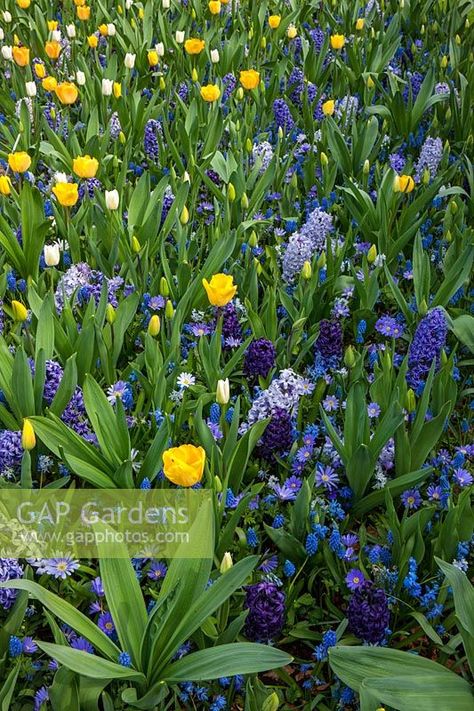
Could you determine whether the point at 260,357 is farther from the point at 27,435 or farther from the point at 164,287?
the point at 27,435

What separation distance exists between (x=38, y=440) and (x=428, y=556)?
1.02 metres

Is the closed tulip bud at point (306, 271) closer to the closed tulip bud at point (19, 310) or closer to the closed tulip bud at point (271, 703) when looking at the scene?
the closed tulip bud at point (19, 310)

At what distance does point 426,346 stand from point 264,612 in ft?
3.15

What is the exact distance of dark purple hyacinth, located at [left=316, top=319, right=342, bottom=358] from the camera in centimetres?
228

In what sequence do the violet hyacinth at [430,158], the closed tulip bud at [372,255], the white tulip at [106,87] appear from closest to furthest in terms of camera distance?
the closed tulip bud at [372,255] → the violet hyacinth at [430,158] → the white tulip at [106,87]

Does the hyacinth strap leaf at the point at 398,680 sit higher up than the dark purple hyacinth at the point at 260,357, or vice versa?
the dark purple hyacinth at the point at 260,357

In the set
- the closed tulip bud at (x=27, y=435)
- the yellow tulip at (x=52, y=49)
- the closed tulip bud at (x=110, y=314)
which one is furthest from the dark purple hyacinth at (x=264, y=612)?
the yellow tulip at (x=52, y=49)

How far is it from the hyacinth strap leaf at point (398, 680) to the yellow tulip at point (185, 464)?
441mm

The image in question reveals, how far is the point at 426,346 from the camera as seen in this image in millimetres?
2217

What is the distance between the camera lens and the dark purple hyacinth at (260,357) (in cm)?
219

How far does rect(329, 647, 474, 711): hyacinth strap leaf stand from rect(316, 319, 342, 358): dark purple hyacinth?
37.5 inches

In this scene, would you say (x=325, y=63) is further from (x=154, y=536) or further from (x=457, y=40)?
Result: (x=154, y=536)

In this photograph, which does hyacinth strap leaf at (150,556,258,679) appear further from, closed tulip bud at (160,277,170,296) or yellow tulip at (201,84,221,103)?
yellow tulip at (201,84,221,103)

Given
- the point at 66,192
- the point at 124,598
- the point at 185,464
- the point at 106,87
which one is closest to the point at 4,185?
the point at 66,192
